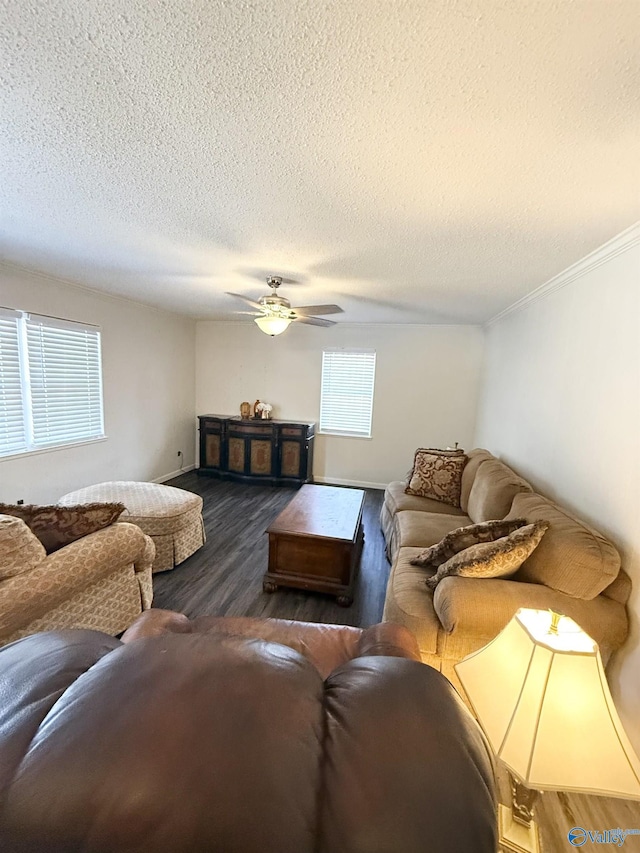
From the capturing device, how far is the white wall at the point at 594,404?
1703mm

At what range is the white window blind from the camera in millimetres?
3163

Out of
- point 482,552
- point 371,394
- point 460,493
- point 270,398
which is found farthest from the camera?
point 270,398

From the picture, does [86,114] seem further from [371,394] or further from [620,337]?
[371,394]

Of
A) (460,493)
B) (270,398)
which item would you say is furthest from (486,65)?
(270,398)

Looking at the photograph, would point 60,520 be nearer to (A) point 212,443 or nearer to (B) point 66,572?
(B) point 66,572

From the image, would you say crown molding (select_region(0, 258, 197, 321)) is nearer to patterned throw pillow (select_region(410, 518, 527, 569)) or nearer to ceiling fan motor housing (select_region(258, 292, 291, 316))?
ceiling fan motor housing (select_region(258, 292, 291, 316))

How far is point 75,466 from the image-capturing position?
390 centimetres

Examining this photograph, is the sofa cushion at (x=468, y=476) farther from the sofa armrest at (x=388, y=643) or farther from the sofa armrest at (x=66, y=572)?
the sofa armrest at (x=66, y=572)

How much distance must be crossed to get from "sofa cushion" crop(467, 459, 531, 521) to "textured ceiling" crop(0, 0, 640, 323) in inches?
59.1

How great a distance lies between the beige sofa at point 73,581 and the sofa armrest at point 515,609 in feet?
5.66

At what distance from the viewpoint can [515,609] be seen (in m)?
1.59

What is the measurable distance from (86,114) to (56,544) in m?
1.86

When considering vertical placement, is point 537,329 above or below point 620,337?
above
